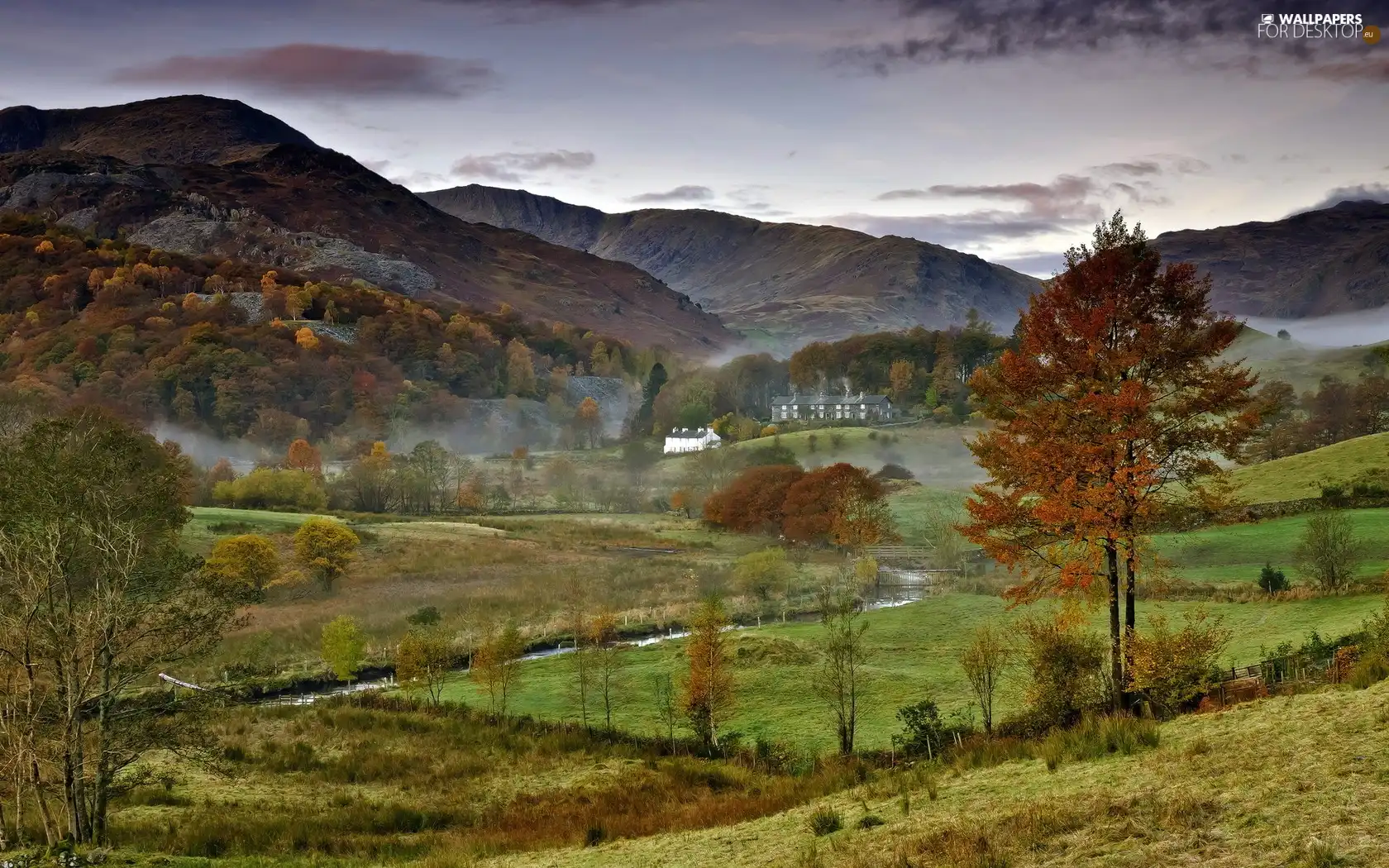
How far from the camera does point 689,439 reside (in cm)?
18075

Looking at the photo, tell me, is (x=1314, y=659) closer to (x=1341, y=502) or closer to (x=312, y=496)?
(x=1341, y=502)

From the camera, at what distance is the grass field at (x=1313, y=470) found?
7219 cm

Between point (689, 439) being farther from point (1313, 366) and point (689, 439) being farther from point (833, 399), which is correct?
point (1313, 366)

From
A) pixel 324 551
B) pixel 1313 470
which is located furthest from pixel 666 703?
pixel 1313 470

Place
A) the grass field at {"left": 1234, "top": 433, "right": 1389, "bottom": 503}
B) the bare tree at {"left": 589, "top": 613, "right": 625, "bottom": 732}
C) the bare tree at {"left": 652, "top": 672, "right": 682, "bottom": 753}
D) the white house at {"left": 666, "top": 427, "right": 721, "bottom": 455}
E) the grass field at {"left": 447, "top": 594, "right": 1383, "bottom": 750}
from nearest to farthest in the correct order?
the grass field at {"left": 447, "top": 594, "right": 1383, "bottom": 750} → the bare tree at {"left": 652, "top": 672, "right": 682, "bottom": 753} → the bare tree at {"left": 589, "top": 613, "right": 625, "bottom": 732} → the grass field at {"left": 1234, "top": 433, "right": 1389, "bottom": 503} → the white house at {"left": 666, "top": 427, "right": 721, "bottom": 455}

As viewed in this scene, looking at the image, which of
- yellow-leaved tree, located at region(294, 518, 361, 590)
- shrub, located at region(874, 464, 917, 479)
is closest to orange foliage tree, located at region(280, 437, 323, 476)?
yellow-leaved tree, located at region(294, 518, 361, 590)

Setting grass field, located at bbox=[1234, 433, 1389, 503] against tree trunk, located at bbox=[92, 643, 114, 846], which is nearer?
tree trunk, located at bbox=[92, 643, 114, 846]

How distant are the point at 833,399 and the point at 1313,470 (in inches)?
4568

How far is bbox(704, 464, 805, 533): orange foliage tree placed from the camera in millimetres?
104812

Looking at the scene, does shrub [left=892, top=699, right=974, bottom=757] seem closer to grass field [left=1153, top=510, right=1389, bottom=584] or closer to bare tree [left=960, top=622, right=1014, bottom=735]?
bare tree [left=960, top=622, right=1014, bottom=735]

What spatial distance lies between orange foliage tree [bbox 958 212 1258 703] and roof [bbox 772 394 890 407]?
16060 centimetres

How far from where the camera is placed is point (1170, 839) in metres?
13.2

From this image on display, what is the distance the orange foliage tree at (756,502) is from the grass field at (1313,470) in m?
42.7

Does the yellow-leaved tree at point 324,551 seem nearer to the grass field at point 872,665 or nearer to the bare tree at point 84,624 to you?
the grass field at point 872,665
